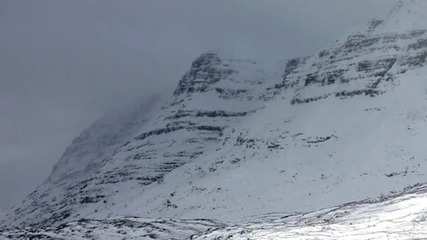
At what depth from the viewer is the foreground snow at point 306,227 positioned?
95438 mm

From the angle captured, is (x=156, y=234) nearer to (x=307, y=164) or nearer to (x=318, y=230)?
(x=318, y=230)

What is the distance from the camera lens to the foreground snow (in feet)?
313

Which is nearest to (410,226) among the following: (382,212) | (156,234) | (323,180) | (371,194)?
(382,212)

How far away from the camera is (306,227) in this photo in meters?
107

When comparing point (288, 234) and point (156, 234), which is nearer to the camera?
point (288, 234)

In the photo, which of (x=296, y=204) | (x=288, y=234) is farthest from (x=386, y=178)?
(x=288, y=234)

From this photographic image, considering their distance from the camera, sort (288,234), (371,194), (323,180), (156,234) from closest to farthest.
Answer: (288,234) → (156,234) → (371,194) → (323,180)

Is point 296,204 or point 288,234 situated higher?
point 296,204

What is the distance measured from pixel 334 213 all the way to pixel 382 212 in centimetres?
1334

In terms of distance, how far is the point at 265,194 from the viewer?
185 meters

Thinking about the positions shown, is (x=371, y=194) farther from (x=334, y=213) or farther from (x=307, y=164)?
(x=334, y=213)

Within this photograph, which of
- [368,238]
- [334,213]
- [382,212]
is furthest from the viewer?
[334,213]

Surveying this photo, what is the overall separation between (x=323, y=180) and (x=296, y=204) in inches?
570

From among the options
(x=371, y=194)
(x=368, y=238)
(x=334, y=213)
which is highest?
(x=371, y=194)
